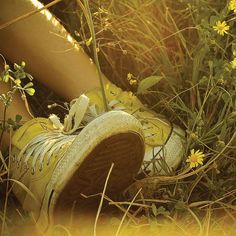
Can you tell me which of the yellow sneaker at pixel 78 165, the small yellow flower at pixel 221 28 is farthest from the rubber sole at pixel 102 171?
the small yellow flower at pixel 221 28

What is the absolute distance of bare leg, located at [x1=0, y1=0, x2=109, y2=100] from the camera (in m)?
1.57

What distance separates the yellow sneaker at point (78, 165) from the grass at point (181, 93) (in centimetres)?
5

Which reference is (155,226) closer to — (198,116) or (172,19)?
(198,116)

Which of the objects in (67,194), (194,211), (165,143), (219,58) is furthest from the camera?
(219,58)

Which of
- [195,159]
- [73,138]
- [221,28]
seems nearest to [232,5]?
[221,28]

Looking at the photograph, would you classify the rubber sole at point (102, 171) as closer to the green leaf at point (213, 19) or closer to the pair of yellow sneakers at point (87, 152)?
the pair of yellow sneakers at point (87, 152)

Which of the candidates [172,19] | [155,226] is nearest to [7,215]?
[155,226]

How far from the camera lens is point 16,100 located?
5.22 feet

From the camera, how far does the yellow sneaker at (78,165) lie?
1151 millimetres

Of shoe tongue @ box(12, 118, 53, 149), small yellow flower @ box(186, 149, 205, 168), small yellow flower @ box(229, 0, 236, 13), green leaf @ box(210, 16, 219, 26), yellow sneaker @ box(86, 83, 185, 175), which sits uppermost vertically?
small yellow flower @ box(229, 0, 236, 13)

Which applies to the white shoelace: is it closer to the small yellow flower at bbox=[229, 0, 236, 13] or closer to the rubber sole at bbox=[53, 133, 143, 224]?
the rubber sole at bbox=[53, 133, 143, 224]

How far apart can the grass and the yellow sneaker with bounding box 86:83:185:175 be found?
27mm

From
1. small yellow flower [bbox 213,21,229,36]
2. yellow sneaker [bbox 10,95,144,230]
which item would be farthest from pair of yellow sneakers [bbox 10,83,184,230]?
small yellow flower [bbox 213,21,229,36]

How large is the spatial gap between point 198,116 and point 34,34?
48 cm
